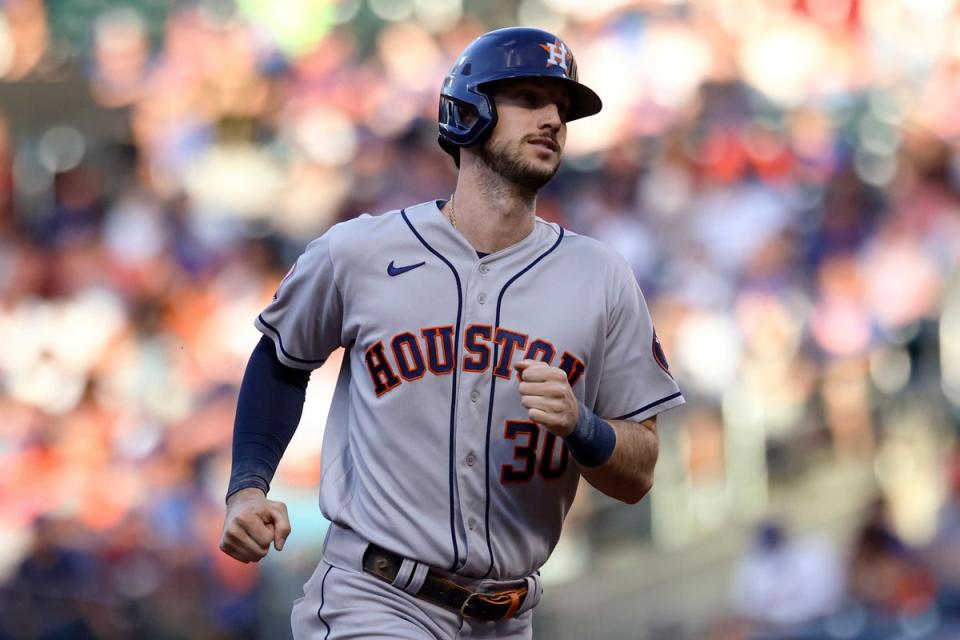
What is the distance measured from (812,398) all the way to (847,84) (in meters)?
3.26

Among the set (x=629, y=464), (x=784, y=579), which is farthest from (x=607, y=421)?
(x=784, y=579)

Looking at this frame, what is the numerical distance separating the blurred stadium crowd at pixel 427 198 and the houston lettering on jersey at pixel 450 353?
4254 millimetres

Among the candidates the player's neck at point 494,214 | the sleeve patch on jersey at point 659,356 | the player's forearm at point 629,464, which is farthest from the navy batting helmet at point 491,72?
the player's forearm at point 629,464

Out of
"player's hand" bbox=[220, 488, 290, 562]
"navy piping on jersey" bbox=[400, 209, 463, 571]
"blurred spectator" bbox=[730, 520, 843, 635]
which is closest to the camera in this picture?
"player's hand" bbox=[220, 488, 290, 562]

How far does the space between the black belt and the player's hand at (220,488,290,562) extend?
0.69 feet

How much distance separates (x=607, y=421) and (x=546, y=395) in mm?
352

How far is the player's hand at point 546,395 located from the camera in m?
3.11

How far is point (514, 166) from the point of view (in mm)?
3533

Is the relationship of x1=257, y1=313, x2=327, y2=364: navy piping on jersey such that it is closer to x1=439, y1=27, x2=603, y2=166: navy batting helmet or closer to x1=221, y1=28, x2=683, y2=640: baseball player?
x1=221, y1=28, x2=683, y2=640: baseball player

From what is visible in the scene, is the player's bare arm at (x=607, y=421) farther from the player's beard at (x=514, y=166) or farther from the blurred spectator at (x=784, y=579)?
the blurred spectator at (x=784, y=579)

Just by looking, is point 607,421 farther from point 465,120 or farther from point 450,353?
point 465,120

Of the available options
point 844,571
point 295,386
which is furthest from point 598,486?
point 844,571

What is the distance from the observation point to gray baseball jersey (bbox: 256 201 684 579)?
3.43 meters

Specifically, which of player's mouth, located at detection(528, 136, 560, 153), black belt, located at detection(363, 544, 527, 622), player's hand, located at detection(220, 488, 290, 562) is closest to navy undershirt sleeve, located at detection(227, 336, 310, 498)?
player's hand, located at detection(220, 488, 290, 562)
